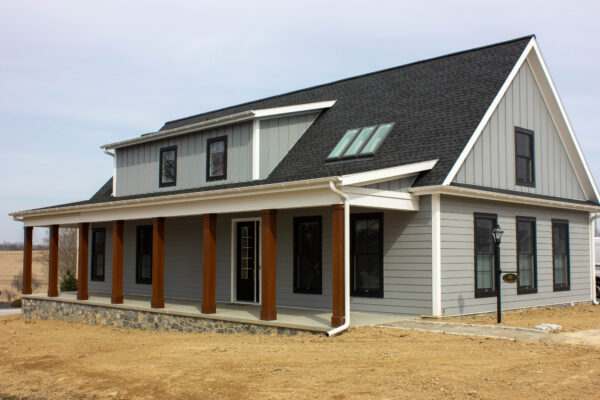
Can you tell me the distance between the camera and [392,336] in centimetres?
993

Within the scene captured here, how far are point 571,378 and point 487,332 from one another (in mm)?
3097

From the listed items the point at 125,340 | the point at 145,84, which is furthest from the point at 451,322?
the point at 145,84

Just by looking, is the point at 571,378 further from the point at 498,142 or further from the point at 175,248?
the point at 175,248

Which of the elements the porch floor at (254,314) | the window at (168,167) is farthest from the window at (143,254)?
the porch floor at (254,314)

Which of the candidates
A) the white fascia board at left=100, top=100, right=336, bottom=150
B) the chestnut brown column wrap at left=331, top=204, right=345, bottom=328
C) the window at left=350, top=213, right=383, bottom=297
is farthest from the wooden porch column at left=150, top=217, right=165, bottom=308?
the chestnut brown column wrap at left=331, top=204, right=345, bottom=328

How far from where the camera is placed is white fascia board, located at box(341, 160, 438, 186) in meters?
10.4

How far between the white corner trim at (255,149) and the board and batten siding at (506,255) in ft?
17.1

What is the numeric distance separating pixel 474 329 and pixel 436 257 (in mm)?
1907

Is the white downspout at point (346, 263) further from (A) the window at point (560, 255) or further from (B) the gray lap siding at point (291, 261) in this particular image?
(A) the window at point (560, 255)

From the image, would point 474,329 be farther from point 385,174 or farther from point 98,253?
point 98,253

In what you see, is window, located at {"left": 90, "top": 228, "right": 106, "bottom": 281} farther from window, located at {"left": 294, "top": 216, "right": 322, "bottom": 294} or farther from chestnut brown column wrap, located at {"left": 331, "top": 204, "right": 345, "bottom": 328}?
chestnut brown column wrap, located at {"left": 331, "top": 204, "right": 345, "bottom": 328}

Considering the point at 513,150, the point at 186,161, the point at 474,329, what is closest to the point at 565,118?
the point at 513,150

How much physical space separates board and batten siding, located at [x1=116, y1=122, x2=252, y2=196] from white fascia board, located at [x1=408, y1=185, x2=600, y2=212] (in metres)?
5.26

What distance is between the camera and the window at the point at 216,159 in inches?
643
